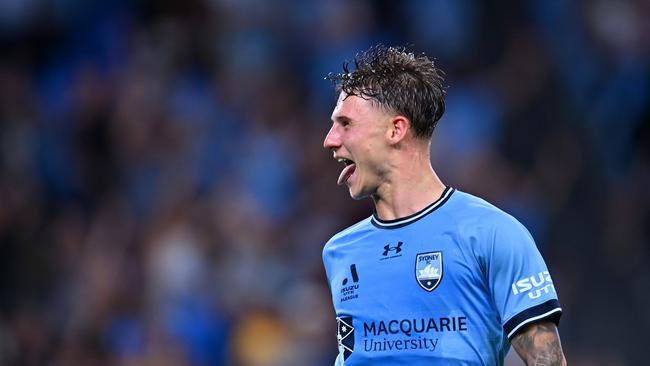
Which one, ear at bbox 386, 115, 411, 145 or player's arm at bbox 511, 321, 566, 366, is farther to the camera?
ear at bbox 386, 115, 411, 145

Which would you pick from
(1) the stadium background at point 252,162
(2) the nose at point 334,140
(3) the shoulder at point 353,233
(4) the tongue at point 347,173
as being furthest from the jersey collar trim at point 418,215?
(1) the stadium background at point 252,162

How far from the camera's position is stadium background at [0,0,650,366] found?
32.4ft

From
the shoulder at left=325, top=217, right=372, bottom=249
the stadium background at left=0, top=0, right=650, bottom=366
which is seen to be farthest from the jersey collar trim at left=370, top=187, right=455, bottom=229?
the stadium background at left=0, top=0, right=650, bottom=366

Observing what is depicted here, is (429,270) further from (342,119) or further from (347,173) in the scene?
(342,119)

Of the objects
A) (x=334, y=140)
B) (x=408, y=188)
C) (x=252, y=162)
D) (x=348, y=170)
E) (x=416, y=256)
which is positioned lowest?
(x=416, y=256)

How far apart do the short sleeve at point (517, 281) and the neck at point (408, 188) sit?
1.54ft

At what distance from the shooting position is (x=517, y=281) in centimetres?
440

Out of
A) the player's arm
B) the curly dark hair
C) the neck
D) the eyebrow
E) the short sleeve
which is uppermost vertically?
the curly dark hair

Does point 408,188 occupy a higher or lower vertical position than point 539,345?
higher

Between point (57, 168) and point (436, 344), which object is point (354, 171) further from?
point (57, 168)

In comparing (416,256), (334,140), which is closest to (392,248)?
(416,256)

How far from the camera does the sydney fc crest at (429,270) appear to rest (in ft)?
15.1

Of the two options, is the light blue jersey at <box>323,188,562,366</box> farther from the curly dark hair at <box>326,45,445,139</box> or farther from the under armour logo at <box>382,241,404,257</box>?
the curly dark hair at <box>326,45,445,139</box>

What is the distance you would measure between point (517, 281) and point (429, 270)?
15.3 inches
